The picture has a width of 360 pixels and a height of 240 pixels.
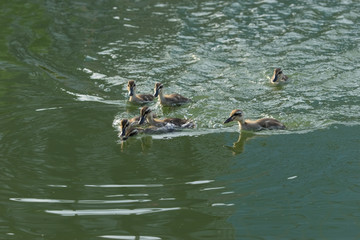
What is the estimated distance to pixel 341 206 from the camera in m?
7.65

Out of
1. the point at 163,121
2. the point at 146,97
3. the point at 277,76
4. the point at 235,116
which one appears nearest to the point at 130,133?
the point at 163,121

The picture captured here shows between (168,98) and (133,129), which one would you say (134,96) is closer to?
(168,98)

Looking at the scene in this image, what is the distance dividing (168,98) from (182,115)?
50cm

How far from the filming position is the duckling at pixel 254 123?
10.4 metres

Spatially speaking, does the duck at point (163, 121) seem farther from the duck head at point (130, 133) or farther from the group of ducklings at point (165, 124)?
the duck head at point (130, 133)

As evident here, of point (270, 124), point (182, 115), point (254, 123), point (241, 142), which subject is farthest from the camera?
point (182, 115)

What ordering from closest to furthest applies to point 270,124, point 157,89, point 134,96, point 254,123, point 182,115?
point 270,124, point 254,123, point 182,115, point 157,89, point 134,96

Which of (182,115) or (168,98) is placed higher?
(168,98)

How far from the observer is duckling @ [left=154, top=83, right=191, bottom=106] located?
11766 millimetres

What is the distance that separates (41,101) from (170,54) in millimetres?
3533

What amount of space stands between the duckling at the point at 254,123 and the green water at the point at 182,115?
14cm

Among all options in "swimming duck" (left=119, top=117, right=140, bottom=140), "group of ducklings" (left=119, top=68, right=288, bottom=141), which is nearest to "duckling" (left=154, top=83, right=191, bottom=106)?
"group of ducklings" (left=119, top=68, right=288, bottom=141)

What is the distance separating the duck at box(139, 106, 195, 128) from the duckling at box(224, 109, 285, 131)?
653 mm

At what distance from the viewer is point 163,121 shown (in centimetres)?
1073
